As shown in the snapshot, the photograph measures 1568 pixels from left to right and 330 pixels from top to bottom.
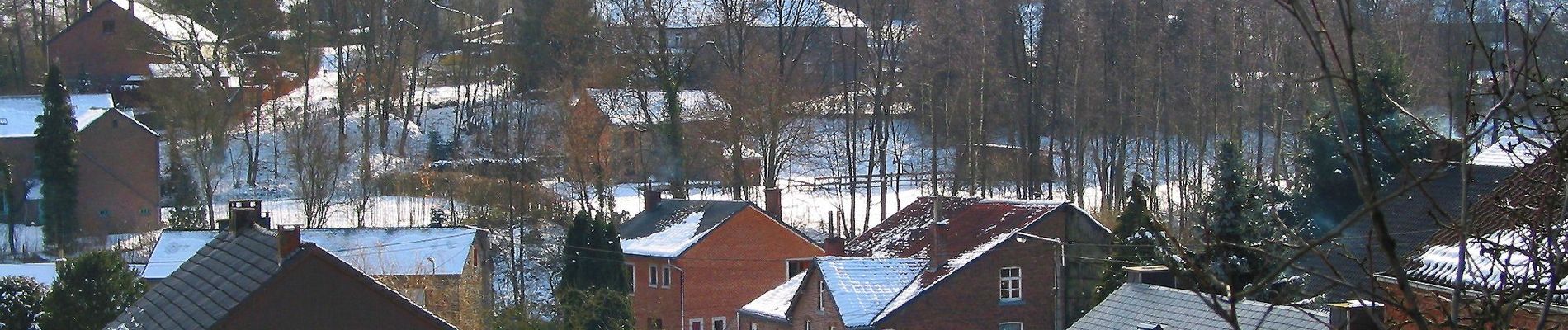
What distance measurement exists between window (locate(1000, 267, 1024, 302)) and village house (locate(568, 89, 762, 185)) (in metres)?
15.6

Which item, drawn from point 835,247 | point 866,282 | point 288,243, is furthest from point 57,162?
point 288,243

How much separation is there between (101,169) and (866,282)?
23.2m

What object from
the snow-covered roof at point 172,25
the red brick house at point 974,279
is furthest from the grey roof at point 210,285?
the snow-covered roof at point 172,25

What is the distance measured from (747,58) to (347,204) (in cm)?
1051

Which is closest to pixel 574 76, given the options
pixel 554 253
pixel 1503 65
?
pixel 554 253

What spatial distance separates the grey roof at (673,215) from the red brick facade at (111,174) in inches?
511

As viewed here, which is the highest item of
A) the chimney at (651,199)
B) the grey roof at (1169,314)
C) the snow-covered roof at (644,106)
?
the snow-covered roof at (644,106)

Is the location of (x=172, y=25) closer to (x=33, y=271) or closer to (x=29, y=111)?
(x=29, y=111)

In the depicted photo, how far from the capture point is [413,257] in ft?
100

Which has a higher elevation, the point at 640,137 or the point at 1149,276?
the point at 640,137

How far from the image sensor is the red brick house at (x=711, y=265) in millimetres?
31531

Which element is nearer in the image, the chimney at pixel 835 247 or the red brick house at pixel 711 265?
the chimney at pixel 835 247

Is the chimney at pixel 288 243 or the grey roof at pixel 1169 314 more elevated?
the chimney at pixel 288 243

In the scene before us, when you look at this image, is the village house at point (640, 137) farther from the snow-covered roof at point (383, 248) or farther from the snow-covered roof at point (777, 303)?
the snow-covered roof at point (777, 303)
